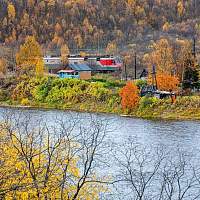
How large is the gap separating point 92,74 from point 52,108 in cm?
1047

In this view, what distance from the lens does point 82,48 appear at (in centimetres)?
6550

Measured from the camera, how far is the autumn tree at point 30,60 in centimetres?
4039

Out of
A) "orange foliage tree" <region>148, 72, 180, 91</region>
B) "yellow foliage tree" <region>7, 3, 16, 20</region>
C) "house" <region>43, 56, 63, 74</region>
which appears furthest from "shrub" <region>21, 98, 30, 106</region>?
"yellow foliage tree" <region>7, 3, 16, 20</region>

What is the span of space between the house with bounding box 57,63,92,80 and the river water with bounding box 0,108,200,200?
1315 cm

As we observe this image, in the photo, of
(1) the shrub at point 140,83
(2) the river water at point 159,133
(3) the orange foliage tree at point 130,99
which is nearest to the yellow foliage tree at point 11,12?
(1) the shrub at point 140,83

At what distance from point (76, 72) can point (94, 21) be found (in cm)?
3452

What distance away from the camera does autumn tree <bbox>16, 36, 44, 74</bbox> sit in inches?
1590

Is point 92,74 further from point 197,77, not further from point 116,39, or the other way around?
point 116,39

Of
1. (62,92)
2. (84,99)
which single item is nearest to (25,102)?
(62,92)

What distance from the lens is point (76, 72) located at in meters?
40.9

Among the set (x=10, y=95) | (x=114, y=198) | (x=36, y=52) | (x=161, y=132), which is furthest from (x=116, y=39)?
(x=114, y=198)

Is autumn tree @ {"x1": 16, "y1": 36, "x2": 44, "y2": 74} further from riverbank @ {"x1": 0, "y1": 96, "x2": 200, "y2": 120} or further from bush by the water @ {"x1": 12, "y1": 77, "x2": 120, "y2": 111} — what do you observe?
riverbank @ {"x1": 0, "y1": 96, "x2": 200, "y2": 120}

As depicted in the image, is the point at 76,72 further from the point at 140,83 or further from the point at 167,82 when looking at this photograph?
the point at 167,82

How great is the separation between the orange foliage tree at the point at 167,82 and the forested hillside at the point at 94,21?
1248 inches
